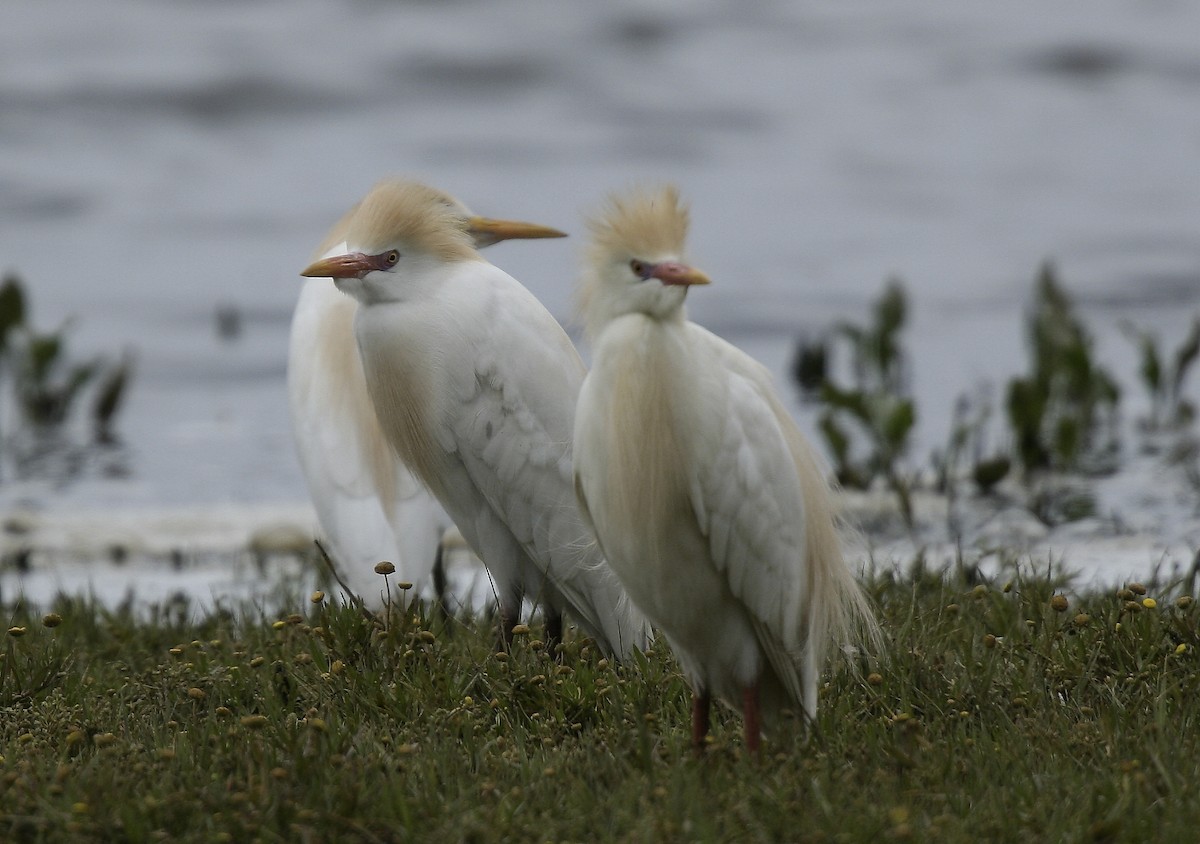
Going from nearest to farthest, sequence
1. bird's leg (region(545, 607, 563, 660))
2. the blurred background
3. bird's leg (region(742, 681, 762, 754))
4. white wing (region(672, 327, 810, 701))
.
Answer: white wing (region(672, 327, 810, 701)) < bird's leg (region(742, 681, 762, 754)) < bird's leg (region(545, 607, 563, 660)) < the blurred background

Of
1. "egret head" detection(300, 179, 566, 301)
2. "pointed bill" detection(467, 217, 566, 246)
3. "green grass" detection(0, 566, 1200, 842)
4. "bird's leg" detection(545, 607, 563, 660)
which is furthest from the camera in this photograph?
"pointed bill" detection(467, 217, 566, 246)

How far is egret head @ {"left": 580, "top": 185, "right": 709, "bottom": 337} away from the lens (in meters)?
3.19

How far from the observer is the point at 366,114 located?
19.0m

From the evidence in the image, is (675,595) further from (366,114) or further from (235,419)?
(366,114)

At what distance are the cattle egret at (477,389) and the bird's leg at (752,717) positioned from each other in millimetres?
935

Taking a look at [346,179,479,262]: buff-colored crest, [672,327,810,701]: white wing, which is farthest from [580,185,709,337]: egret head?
[346,179,479,262]: buff-colored crest

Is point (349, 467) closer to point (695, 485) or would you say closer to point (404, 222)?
point (404, 222)

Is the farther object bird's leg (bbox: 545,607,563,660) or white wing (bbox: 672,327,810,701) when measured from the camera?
bird's leg (bbox: 545,607,563,660)

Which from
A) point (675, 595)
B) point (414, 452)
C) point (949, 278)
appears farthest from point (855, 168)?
point (675, 595)

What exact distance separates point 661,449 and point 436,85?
17.2 metres

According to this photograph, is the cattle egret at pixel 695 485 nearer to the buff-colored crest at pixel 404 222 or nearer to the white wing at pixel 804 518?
the white wing at pixel 804 518

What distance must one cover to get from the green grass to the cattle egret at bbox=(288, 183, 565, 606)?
306 mm

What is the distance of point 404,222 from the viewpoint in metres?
4.49

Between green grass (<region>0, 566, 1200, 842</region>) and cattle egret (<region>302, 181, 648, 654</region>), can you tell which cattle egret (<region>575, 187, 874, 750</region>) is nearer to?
green grass (<region>0, 566, 1200, 842</region>)
